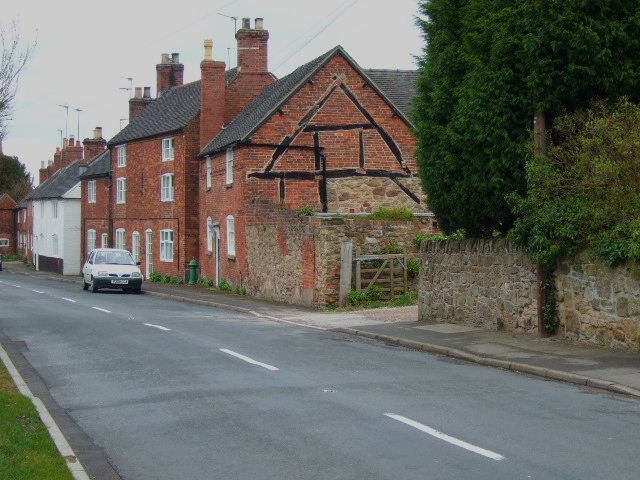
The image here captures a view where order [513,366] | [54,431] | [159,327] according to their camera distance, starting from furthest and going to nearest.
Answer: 1. [159,327]
2. [513,366]
3. [54,431]

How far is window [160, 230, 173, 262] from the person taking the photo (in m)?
47.8

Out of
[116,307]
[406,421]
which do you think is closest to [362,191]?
[116,307]

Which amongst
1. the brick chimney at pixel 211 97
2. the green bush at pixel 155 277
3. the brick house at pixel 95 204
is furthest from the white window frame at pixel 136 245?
the brick chimney at pixel 211 97

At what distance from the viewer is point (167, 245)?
1898 inches

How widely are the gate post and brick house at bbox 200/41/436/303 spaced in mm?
7923

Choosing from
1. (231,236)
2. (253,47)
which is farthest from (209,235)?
(253,47)

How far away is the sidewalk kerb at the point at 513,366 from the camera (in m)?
12.9

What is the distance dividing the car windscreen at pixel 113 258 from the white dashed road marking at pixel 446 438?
31640 mm

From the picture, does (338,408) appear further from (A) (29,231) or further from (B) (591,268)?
(A) (29,231)

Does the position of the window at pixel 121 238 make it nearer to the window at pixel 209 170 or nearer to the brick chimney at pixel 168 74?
the brick chimney at pixel 168 74

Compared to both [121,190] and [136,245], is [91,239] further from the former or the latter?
[136,245]

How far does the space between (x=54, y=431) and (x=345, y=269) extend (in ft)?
62.3

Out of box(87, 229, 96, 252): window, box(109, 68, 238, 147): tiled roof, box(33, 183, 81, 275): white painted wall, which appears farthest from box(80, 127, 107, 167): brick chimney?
box(109, 68, 238, 147): tiled roof

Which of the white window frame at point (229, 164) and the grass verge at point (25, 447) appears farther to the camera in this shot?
the white window frame at point (229, 164)
